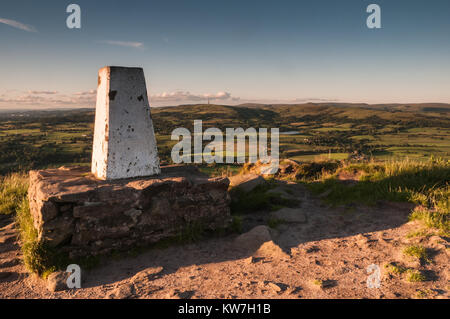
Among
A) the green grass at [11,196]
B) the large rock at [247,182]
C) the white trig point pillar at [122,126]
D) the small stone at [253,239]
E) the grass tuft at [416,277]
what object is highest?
the white trig point pillar at [122,126]

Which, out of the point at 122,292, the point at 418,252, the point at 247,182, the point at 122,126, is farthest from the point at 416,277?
the point at 122,126

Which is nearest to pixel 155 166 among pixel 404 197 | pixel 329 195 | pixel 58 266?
pixel 58 266

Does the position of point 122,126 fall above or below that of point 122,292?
above

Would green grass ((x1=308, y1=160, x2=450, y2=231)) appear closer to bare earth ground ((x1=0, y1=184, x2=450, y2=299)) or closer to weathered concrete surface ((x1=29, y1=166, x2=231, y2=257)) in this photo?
bare earth ground ((x1=0, y1=184, x2=450, y2=299))

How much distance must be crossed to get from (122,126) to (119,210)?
1769 mm

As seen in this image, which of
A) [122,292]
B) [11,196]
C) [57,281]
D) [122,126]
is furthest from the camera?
[11,196]

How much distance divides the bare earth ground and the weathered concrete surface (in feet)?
1.30

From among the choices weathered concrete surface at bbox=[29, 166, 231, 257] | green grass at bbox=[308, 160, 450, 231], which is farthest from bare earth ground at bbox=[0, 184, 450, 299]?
green grass at bbox=[308, 160, 450, 231]

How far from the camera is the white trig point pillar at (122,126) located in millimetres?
5500

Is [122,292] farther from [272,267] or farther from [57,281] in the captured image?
[272,267]

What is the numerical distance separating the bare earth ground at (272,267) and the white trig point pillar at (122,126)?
1892 millimetres

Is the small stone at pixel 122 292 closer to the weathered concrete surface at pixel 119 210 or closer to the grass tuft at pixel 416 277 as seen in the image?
the weathered concrete surface at pixel 119 210

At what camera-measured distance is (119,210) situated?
4.73 metres

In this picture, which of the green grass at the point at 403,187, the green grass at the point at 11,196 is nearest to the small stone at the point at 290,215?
the green grass at the point at 403,187
